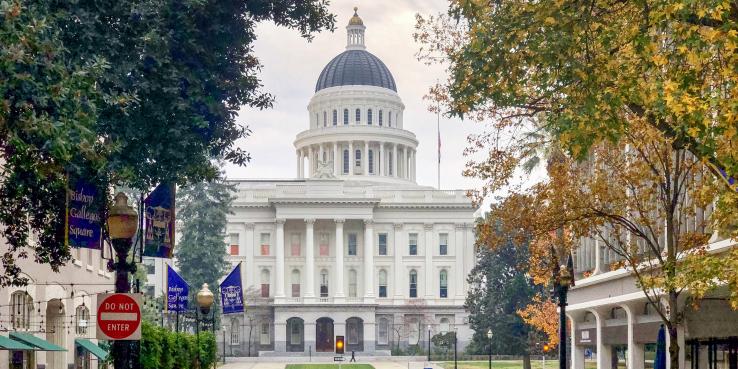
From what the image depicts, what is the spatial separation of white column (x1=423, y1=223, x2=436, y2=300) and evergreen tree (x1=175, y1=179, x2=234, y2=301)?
30939 mm

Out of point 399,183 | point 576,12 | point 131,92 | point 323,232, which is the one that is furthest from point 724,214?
point 399,183

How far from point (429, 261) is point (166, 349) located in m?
91.6

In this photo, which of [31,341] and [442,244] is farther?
[442,244]

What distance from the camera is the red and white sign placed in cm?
1583

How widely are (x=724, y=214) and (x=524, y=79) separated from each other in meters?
3.72

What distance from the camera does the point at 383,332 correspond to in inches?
4808

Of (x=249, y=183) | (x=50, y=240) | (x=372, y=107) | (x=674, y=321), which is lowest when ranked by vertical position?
(x=674, y=321)

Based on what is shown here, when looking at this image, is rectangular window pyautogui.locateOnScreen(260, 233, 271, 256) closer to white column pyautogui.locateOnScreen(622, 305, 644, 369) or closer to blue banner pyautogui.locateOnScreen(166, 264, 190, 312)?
blue banner pyautogui.locateOnScreen(166, 264, 190, 312)

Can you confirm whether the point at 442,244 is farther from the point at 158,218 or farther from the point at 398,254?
the point at 158,218

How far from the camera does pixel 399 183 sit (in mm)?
137750

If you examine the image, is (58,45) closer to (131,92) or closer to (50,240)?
(131,92)

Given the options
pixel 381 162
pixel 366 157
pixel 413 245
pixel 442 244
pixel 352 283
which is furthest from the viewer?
pixel 381 162

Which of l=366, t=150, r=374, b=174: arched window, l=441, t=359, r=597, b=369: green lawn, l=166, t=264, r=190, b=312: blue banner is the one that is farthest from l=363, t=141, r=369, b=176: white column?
l=166, t=264, r=190, b=312: blue banner

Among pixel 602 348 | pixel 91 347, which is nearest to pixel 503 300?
pixel 602 348
